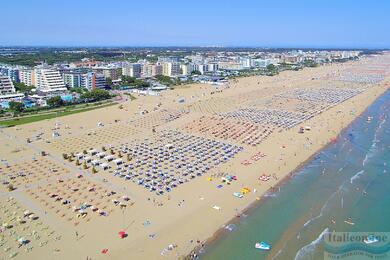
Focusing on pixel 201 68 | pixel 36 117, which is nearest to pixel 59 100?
pixel 36 117

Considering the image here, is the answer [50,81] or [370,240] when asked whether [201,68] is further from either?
[370,240]

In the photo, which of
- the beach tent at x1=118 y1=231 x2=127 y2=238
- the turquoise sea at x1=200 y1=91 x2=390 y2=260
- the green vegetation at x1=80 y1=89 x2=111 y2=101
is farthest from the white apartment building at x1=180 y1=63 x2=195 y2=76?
the beach tent at x1=118 y1=231 x2=127 y2=238

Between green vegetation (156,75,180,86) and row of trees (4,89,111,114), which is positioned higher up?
green vegetation (156,75,180,86)

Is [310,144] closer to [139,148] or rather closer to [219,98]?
[139,148]

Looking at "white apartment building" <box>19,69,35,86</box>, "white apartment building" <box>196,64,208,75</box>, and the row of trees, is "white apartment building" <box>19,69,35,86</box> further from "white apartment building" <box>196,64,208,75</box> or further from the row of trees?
"white apartment building" <box>196,64,208,75</box>

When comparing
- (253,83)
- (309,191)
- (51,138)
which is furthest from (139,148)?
(253,83)

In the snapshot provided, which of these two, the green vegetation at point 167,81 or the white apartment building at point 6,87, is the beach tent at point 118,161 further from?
the green vegetation at point 167,81
